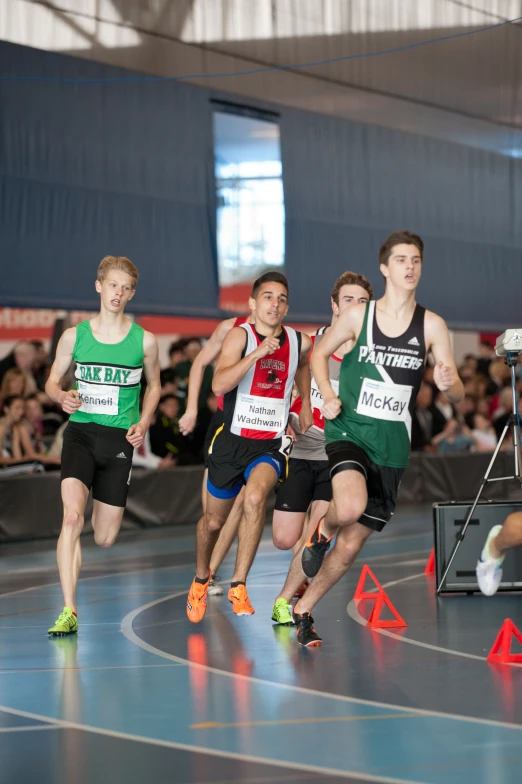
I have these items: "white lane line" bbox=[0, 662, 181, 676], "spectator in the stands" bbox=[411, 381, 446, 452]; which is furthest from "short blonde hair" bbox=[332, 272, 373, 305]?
"spectator in the stands" bbox=[411, 381, 446, 452]

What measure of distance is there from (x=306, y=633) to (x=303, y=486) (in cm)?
133

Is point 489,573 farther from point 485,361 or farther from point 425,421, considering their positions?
point 485,361

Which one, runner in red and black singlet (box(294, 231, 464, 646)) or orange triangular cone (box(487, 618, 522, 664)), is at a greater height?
runner in red and black singlet (box(294, 231, 464, 646))

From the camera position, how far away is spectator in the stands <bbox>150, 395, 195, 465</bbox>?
45.2ft

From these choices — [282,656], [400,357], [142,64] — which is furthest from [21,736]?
[142,64]

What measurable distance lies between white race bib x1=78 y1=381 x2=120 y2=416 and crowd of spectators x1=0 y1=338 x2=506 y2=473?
3682 mm

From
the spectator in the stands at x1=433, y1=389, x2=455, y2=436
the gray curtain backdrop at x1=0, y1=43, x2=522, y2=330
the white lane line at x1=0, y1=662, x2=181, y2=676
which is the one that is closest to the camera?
the white lane line at x1=0, y1=662, x2=181, y2=676

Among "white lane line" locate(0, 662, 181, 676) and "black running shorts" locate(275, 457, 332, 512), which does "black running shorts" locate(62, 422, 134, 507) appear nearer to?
"black running shorts" locate(275, 457, 332, 512)

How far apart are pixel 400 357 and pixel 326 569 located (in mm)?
1180

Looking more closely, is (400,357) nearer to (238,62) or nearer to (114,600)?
(114,600)

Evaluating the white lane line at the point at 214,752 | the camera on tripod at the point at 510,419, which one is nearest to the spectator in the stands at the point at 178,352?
the camera on tripod at the point at 510,419

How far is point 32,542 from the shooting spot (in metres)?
12.6

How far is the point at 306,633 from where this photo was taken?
20.6ft

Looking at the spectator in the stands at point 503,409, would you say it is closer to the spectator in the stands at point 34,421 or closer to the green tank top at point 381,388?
the spectator in the stands at point 34,421
